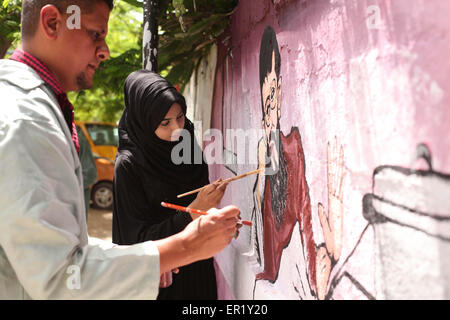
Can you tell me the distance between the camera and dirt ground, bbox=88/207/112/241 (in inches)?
309

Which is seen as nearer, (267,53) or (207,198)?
(207,198)

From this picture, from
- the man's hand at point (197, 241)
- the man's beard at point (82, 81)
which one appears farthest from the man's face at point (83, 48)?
the man's hand at point (197, 241)

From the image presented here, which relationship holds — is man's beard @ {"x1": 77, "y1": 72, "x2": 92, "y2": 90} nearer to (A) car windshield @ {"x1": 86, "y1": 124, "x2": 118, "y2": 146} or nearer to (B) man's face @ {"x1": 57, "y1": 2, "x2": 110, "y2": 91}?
(B) man's face @ {"x1": 57, "y1": 2, "x2": 110, "y2": 91}

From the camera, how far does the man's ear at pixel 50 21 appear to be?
4.55 feet

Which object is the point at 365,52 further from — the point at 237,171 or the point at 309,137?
the point at 237,171

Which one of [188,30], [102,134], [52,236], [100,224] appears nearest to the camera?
[52,236]

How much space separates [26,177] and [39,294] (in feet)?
1.08

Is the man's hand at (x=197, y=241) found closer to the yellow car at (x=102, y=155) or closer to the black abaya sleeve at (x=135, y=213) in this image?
the black abaya sleeve at (x=135, y=213)

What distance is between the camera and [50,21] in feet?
4.60

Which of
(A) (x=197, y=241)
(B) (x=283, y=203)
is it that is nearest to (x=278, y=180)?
(B) (x=283, y=203)

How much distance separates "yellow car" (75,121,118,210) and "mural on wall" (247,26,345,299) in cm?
743

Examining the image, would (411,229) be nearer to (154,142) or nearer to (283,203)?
(283,203)

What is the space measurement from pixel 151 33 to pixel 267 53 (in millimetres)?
1373

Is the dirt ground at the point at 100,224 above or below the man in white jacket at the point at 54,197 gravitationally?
below
